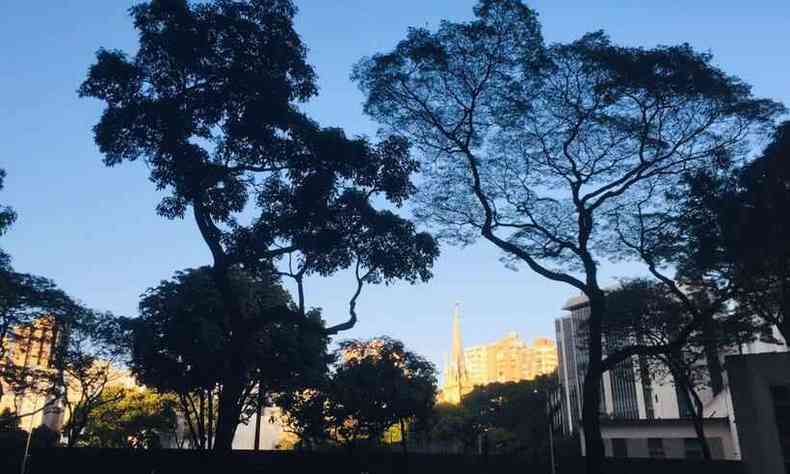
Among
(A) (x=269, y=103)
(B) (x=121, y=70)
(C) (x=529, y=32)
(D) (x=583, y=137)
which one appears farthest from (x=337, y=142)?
(D) (x=583, y=137)

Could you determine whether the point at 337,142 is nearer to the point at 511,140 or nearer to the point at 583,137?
the point at 511,140

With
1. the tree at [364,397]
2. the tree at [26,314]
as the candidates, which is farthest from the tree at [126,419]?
the tree at [364,397]

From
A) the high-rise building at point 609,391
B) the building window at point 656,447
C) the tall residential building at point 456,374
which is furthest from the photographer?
the tall residential building at point 456,374

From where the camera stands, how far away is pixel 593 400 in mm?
18500

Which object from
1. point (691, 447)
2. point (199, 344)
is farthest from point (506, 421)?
point (199, 344)

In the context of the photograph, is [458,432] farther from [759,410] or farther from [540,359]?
[540,359]

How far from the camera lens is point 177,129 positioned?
1650cm

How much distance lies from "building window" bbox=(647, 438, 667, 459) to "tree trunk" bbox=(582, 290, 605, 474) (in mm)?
27204

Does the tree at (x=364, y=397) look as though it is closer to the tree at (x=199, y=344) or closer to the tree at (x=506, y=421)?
the tree at (x=199, y=344)

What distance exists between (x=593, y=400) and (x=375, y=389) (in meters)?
18.1

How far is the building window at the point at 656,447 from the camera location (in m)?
42.0

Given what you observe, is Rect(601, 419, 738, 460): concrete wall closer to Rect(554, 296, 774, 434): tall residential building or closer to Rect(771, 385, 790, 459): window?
Rect(554, 296, 774, 434): tall residential building

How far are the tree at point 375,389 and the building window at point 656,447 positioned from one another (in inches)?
670

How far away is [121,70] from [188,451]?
13.7m
